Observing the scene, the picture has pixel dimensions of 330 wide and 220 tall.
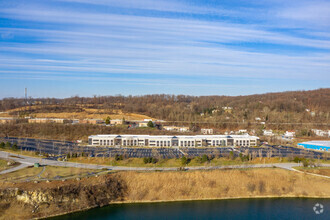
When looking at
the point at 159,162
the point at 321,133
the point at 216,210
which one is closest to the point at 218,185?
the point at 216,210

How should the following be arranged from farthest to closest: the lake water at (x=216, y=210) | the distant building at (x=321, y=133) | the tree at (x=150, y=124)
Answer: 1. the tree at (x=150, y=124)
2. the distant building at (x=321, y=133)
3. the lake water at (x=216, y=210)

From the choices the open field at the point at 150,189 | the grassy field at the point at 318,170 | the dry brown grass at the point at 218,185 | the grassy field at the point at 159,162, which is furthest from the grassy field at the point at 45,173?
the grassy field at the point at 318,170

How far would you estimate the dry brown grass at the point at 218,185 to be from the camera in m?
13.7

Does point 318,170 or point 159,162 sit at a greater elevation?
point 159,162

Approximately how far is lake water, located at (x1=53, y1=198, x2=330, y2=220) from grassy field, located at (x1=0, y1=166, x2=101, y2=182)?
2494mm

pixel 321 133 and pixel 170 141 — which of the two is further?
pixel 321 133

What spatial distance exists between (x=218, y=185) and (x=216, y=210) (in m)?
2.04

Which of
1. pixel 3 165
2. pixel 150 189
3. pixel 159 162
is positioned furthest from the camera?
pixel 159 162

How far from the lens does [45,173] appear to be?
14.1m

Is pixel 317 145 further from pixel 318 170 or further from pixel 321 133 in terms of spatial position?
pixel 321 133

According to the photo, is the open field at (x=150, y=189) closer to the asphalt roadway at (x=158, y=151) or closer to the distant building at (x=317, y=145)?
the asphalt roadway at (x=158, y=151)

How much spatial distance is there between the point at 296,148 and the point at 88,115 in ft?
86.3

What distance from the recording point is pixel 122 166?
52.7ft

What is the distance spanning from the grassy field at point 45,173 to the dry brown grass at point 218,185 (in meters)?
2.34
